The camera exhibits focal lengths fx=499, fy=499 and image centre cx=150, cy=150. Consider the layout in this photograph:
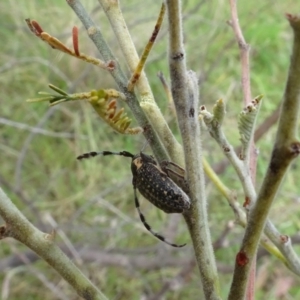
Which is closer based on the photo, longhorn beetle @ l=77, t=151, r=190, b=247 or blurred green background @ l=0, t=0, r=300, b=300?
longhorn beetle @ l=77, t=151, r=190, b=247

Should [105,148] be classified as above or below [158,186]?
below

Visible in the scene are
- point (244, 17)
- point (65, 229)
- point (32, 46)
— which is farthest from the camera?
point (244, 17)

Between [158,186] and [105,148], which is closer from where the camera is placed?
[158,186]

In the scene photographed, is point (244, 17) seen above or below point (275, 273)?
above

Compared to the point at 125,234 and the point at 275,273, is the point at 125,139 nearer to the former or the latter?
the point at 125,234

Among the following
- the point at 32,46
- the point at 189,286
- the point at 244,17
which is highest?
the point at 244,17

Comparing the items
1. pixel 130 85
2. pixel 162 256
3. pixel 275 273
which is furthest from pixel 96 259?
pixel 130 85

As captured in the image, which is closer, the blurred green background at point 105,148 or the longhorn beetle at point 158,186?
the longhorn beetle at point 158,186

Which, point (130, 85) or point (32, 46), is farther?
point (32, 46)
